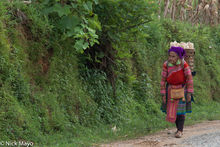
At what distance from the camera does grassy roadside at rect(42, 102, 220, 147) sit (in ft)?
21.6

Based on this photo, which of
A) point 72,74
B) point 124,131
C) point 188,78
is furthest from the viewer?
point 72,74

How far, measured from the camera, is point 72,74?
7996 millimetres

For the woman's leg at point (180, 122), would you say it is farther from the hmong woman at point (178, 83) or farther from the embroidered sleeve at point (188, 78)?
the embroidered sleeve at point (188, 78)

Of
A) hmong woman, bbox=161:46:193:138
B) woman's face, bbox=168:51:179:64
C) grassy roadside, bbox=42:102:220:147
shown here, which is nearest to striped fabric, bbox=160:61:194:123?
hmong woman, bbox=161:46:193:138

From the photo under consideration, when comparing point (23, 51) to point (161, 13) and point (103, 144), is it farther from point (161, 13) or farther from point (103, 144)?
point (161, 13)

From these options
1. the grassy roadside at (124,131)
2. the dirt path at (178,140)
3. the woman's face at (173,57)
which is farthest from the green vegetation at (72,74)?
the woman's face at (173,57)

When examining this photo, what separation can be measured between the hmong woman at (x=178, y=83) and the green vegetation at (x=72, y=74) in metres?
0.89

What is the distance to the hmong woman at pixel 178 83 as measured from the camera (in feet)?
23.6

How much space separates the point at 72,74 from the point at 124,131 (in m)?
1.74

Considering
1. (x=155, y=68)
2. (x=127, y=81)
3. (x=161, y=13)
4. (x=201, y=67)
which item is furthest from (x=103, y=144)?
(x=161, y=13)

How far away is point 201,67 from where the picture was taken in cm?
1409

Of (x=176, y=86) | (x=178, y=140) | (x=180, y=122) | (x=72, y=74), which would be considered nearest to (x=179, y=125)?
(x=180, y=122)

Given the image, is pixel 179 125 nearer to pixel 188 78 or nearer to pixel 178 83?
pixel 178 83

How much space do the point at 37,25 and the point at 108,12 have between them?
1.55 metres
